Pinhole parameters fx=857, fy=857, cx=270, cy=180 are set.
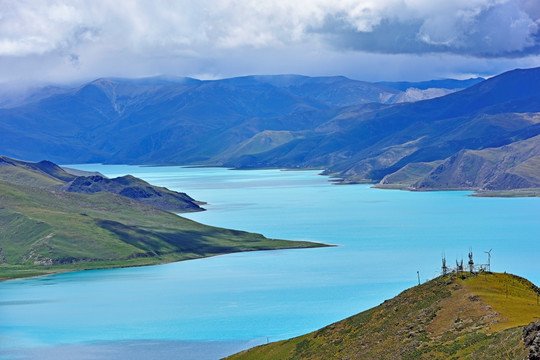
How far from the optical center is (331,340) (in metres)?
77.7

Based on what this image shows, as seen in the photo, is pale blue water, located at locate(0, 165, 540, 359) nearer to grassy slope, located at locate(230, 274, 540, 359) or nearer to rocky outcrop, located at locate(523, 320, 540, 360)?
grassy slope, located at locate(230, 274, 540, 359)

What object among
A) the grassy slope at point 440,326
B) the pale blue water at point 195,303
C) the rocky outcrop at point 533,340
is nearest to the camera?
the rocky outcrop at point 533,340

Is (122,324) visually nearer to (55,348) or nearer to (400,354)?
(55,348)

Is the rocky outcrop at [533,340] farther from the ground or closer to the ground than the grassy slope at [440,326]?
closer to the ground

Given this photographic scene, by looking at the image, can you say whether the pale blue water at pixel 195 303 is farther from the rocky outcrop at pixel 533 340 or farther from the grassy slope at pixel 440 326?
the rocky outcrop at pixel 533 340

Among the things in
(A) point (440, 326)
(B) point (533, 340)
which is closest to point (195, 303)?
(A) point (440, 326)

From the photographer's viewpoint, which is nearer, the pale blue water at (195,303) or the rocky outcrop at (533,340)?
the rocky outcrop at (533,340)

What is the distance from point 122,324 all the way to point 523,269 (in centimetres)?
8251

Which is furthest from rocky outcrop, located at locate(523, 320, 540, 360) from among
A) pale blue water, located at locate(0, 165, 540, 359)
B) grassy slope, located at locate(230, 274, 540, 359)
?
pale blue water, located at locate(0, 165, 540, 359)

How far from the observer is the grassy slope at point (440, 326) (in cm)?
5819

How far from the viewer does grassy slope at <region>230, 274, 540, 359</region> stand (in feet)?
191

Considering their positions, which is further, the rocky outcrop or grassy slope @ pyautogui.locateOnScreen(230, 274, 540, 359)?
grassy slope @ pyautogui.locateOnScreen(230, 274, 540, 359)

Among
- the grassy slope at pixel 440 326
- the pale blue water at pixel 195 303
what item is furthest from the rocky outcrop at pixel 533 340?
the pale blue water at pixel 195 303

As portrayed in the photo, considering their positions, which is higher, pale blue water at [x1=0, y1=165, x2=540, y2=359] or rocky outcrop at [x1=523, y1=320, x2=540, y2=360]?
pale blue water at [x1=0, y1=165, x2=540, y2=359]
